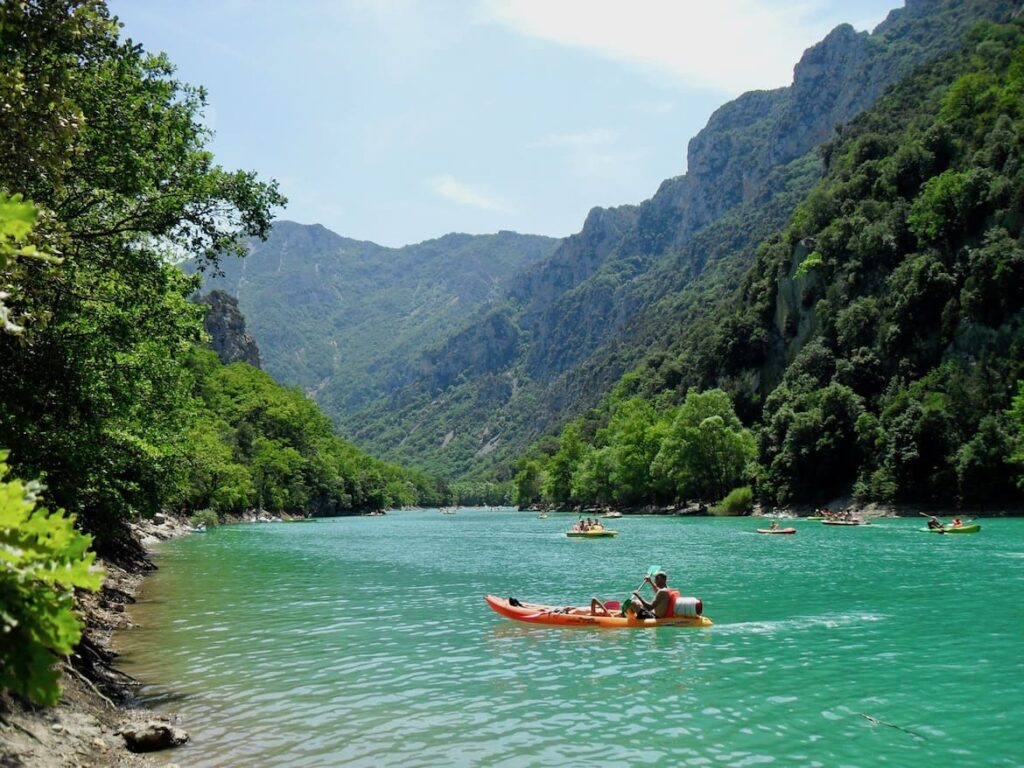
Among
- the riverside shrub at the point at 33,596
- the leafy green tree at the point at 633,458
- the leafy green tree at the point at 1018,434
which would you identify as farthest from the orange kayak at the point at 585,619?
the leafy green tree at the point at 633,458

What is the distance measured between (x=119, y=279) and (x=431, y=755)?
10487mm

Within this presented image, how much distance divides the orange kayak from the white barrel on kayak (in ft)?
0.09

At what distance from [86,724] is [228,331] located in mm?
169630

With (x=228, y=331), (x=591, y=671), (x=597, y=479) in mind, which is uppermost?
(x=228, y=331)

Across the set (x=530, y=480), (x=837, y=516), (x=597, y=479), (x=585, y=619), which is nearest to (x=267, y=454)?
(x=597, y=479)

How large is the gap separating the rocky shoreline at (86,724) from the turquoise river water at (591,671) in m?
0.57

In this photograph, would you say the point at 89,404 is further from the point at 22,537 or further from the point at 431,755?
the point at 22,537

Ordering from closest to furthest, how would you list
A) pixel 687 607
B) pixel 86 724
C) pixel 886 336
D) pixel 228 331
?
1. pixel 86 724
2. pixel 687 607
3. pixel 886 336
4. pixel 228 331

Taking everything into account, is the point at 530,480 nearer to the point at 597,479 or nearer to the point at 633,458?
the point at 597,479

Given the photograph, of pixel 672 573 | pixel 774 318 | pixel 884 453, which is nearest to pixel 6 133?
pixel 672 573

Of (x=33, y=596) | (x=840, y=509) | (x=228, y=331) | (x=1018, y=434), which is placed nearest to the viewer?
(x=33, y=596)

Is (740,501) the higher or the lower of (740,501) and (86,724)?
the lower

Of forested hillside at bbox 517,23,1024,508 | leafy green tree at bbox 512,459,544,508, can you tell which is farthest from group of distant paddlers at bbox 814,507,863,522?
leafy green tree at bbox 512,459,544,508

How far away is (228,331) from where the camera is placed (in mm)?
169125
